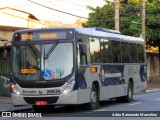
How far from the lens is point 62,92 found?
1659 cm

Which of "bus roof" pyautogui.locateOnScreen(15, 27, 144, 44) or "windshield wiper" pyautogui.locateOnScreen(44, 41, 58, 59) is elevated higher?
"bus roof" pyautogui.locateOnScreen(15, 27, 144, 44)

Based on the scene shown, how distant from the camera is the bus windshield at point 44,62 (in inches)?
660

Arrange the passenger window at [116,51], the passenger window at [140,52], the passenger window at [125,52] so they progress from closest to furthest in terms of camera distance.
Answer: the passenger window at [116,51]
the passenger window at [125,52]
the passenger window at [140,52]

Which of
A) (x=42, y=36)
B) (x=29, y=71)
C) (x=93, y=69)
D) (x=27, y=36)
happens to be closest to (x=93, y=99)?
(x=93, y=69)

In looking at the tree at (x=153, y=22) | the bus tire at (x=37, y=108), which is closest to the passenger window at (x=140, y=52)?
the bus tire at (x=37, y=108)

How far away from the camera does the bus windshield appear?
16766mm

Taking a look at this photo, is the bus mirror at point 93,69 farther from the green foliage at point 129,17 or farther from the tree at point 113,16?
the green foliage at point 129,17

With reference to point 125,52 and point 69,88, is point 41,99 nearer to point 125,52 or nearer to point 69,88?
point 69,88

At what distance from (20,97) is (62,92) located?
5.20 feet

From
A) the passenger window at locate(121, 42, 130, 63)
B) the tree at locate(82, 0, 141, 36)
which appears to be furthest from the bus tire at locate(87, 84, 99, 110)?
the tree at locate(82, 0, 141, 36)

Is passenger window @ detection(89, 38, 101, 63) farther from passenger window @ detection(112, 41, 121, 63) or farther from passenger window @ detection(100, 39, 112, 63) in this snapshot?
passenger window @ detection(112, 41, 121, 63)

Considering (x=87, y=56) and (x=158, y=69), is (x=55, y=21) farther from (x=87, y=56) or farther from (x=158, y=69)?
(x=87, y=56)

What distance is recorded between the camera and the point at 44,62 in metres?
17.0

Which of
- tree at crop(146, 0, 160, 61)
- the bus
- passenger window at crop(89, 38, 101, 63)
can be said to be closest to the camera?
the bus
